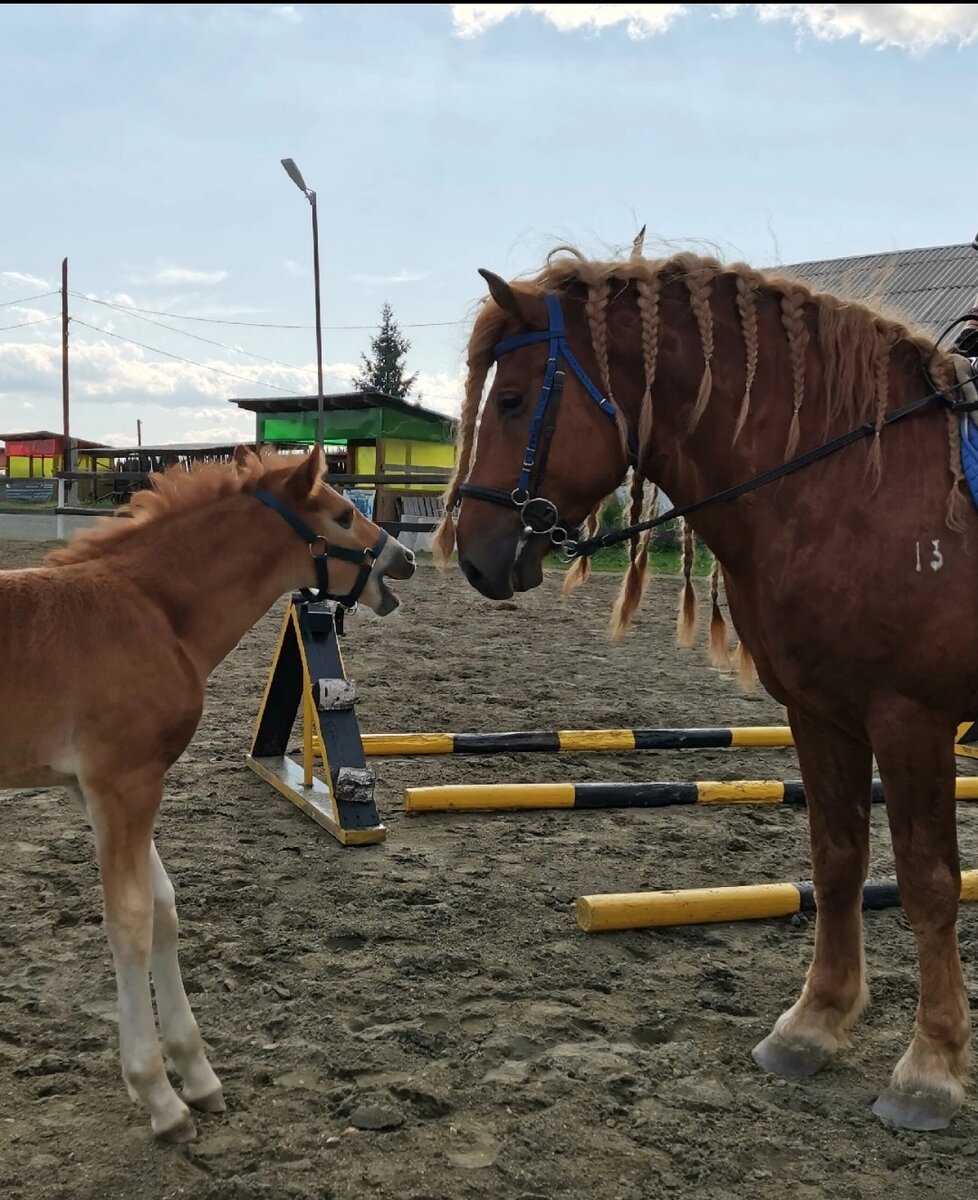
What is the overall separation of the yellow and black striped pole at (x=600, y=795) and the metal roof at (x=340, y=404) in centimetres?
1737

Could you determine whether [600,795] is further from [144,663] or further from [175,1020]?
[144,663]

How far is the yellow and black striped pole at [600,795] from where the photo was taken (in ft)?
17.1

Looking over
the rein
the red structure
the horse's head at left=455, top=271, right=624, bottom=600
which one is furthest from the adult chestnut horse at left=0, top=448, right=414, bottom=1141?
the red structure

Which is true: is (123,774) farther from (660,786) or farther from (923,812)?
(660,786)

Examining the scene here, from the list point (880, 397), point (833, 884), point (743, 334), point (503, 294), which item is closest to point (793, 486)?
point (880, 397)

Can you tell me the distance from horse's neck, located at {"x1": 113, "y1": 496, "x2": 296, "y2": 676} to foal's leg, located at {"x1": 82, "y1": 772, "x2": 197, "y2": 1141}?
0.49 m

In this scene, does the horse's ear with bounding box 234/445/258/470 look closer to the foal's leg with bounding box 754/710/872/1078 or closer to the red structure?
the foal's leg with bounding box 754/710/872/1078

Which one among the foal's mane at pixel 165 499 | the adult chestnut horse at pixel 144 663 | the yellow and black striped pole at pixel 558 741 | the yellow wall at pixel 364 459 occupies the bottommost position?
the yellow and black striped pole at pixel 558 741

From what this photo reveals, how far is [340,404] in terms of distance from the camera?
23.5 metres

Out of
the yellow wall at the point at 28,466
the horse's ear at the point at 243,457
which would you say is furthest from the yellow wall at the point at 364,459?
the yellow wall at the point at 28,466

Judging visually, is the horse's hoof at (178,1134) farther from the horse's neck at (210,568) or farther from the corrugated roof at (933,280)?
the corrugated roof at (933,280)

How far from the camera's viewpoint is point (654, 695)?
837 centimetres

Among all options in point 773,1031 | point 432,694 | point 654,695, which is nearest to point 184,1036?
point 773,1031

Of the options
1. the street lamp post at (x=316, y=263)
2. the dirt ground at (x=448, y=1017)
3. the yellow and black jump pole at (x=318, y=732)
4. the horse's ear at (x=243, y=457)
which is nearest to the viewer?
the dirt ground at (x=448, y=1017)
